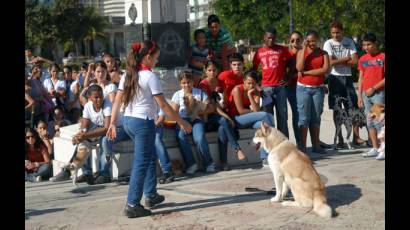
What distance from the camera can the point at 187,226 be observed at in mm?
6195

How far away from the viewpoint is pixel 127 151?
341 inches

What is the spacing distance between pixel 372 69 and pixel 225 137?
2491 mm

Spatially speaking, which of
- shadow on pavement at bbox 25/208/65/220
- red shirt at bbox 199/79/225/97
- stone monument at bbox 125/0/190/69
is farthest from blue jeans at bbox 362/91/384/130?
shadow on pavement at bbox 25/208/65/220

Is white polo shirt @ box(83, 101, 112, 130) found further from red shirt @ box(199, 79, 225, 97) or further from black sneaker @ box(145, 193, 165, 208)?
black sneaker @ box(145, 193, 165, 208)

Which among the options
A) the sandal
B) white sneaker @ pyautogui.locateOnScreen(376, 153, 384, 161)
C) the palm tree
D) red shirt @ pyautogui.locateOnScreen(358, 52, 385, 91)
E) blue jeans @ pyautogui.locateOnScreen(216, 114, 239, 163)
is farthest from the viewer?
the palm tree

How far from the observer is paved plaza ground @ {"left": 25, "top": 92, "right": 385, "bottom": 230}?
627 centimetres

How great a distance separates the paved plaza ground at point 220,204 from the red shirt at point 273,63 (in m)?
1.43

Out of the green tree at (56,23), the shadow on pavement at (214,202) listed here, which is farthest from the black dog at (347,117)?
the green tree at (56,23)

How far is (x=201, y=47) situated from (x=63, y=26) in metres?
49.2

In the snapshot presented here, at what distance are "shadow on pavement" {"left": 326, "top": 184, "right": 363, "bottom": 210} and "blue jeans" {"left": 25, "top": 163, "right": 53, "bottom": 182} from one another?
13.9 ft
